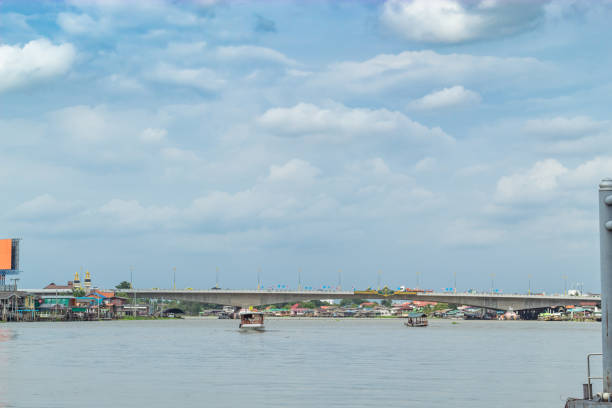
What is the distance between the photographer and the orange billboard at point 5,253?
565 feet

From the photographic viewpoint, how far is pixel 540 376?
51.9m

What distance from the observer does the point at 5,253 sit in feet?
567

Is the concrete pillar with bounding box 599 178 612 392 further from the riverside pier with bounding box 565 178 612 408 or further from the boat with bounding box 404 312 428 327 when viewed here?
the boat with bounding box 404 312 428 327

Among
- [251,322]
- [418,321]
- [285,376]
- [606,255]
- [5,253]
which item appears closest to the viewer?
[606,255]

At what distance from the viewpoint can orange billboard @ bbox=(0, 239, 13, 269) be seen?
17225 cm

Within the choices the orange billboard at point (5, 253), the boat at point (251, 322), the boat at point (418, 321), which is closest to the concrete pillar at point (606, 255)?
the boat at point (251, 322)

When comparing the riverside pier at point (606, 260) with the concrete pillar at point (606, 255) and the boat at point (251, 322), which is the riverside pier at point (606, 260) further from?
the boat at point (251, 322)

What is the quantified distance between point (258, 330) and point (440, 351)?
52858 millimetres

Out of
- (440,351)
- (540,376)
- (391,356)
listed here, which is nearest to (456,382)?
(540,376)

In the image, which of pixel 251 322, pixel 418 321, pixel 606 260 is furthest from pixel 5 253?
pixel 606 260

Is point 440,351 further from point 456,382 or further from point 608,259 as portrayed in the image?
point 608,259

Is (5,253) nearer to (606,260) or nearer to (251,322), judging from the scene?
(251,322)

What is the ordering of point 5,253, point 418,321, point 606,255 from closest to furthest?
point 606,255
point 418,321
point 5,253

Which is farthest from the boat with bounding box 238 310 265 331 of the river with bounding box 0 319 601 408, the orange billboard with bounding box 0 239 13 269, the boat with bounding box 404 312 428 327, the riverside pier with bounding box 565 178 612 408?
the riverside pier with bounding box 565 178 612 408
